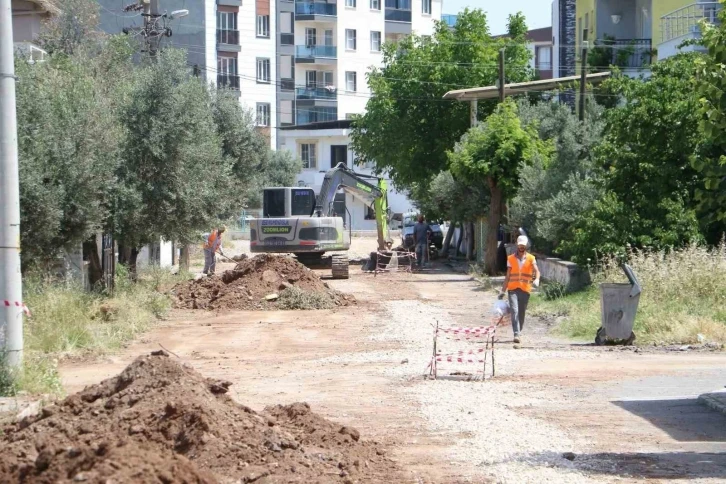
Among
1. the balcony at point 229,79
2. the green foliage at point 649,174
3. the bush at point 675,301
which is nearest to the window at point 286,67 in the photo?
the balcony at point 229,79

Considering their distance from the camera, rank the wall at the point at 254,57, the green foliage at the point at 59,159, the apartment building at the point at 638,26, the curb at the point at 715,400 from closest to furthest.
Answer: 1. the curb at the point at 715,400
2. the green foliage at the point at 59,159
3. the apartment building at the point at 638,26
4. the wall at the point at 254,57

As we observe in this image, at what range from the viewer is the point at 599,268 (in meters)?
23.8

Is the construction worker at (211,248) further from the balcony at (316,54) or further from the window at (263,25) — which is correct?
the balcony at (316,54)

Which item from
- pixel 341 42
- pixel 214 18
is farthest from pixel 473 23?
pixel 341 42

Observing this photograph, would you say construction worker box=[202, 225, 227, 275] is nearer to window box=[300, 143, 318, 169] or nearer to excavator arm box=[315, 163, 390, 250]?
excavator arm box=[315, 163, 390, 250]

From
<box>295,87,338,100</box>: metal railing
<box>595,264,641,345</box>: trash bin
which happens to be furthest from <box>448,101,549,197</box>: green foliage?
<box>295,87,338,100</box>: metal railing

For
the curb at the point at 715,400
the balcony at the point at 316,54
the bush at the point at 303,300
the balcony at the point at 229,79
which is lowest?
the bush at the point at 303,300

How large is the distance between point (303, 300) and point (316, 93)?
173ft

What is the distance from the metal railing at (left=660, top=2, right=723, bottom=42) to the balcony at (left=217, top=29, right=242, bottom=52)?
3480cm

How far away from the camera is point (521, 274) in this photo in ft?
58.3

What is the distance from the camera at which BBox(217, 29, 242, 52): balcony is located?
64.4 meters

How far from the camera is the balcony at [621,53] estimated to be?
40781mm

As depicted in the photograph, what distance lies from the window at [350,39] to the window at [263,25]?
A: 903cm

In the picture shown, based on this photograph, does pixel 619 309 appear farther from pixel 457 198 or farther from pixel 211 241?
pixel 457 198
